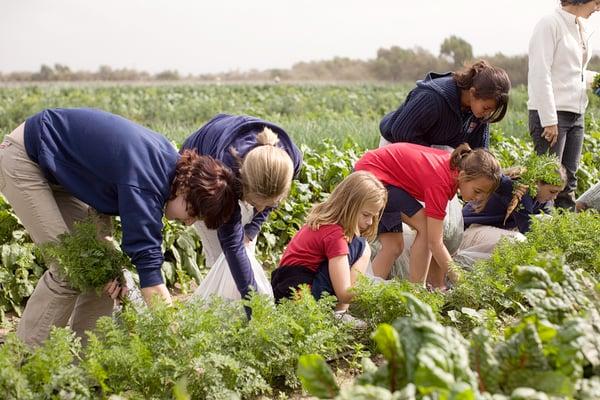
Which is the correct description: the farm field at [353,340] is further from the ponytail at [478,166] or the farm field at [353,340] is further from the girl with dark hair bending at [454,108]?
the girl with dark hair bending at [454,108]

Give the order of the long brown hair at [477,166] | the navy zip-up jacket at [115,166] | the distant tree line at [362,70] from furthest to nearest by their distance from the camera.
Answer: the distant tree line at [362,70]
the long brown hair at [477,166]
the navy zip-up jacket at [115,166]

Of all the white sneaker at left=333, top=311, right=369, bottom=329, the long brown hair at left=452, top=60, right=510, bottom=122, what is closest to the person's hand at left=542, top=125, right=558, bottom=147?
the long brown hair at left=452, top=60, right=510, bottom=122

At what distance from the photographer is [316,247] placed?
153 inches

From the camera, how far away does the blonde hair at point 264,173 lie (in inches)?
125

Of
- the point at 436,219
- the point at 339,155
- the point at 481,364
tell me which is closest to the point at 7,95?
the point at 339,155

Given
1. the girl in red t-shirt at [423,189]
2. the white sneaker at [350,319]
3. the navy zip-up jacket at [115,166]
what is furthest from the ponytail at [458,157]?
the navy zip-up jacket at [115,166]

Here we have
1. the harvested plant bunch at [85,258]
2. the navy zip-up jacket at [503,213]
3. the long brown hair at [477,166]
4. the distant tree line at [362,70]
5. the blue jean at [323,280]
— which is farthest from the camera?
the distant tree line at [362,70]

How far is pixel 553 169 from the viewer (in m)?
4.50

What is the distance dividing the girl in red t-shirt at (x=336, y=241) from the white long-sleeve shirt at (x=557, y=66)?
82.6 inches

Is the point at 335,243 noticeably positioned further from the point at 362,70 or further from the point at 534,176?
the point at 362,70

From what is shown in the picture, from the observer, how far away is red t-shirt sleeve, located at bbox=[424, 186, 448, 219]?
4.18m

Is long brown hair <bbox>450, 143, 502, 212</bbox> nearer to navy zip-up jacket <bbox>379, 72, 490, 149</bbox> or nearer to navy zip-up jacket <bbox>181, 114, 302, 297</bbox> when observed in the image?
navy zip-up jacket <bbox>379, 72, 490, 149</bbox>

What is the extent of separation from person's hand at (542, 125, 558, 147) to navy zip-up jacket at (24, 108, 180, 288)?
3137mm

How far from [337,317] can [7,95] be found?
18.3m
